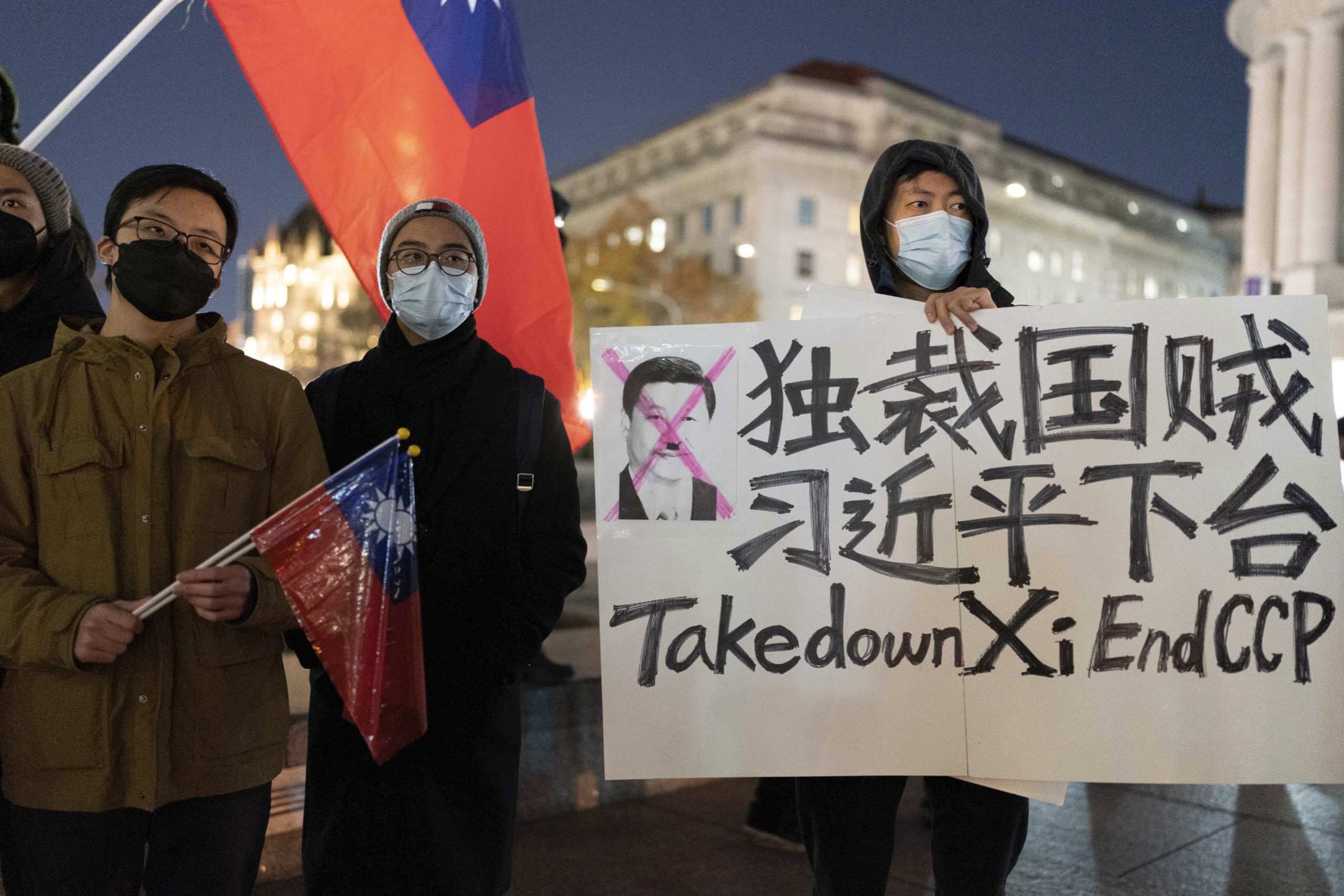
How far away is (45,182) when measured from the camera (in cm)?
245

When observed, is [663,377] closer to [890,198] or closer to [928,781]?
[890,198]

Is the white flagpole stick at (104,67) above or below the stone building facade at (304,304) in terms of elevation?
below

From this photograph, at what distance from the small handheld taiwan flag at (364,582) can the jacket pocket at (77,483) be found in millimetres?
294

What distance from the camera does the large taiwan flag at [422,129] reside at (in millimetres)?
3393

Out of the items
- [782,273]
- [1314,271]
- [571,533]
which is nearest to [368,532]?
[571,533]

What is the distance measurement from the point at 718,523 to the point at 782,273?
44.9 metres

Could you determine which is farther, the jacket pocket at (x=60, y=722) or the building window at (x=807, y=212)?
the building window at (x=807, y=212)

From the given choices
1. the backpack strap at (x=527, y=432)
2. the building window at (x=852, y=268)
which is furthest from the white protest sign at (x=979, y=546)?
the building window at (x=852, y=268)

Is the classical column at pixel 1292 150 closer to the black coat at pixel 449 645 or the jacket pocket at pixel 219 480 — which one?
the black coat at pixel 449 645

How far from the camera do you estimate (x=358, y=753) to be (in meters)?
2.28

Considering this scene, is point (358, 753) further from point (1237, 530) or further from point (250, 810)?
point (1237, 530)

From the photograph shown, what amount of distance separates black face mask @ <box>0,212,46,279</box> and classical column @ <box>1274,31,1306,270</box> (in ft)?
93.0

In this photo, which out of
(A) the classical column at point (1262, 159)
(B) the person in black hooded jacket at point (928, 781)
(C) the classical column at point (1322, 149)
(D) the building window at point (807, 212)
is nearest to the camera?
(B) the person in black hooded jacket at point (928, 781)

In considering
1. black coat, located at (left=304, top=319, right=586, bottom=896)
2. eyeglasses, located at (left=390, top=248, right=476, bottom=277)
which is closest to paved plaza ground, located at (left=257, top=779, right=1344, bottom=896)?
black coat, located at (left=304, top=319, right=586, bottom=896)
